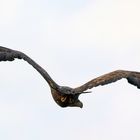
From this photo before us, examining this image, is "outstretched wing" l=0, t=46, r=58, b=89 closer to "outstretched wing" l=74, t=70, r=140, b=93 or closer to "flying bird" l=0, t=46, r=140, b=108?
"flying bird" l=0, t=46, r=140, b=108

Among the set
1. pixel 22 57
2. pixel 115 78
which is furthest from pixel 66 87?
pixel 22 57

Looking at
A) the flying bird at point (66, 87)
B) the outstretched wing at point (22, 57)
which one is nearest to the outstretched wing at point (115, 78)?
the flying bird at point (66, 87)

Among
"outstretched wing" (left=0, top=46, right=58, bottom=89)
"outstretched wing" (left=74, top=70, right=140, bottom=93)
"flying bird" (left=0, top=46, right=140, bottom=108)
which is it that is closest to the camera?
"flying bird" (left=0, top=46, right=140, bottom=108)

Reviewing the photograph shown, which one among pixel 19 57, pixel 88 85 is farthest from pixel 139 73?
pixel 19 57

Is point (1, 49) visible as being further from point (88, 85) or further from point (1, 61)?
point (88, 85)

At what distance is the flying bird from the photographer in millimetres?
26100

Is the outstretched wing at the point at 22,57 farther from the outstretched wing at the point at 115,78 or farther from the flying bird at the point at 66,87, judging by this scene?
the outstretched wing at the point at 115,78

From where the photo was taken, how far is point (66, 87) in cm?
2625

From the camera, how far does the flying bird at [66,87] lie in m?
26.1

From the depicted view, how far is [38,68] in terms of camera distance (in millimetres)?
27219

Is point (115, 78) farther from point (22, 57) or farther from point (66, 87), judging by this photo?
point (22, 57)

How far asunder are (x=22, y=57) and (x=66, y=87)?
2.81 meters

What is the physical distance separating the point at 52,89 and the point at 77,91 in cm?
189

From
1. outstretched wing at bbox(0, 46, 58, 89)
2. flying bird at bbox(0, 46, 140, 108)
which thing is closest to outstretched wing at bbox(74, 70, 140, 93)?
flying bird at bbox(0, 46, 140, 108)
